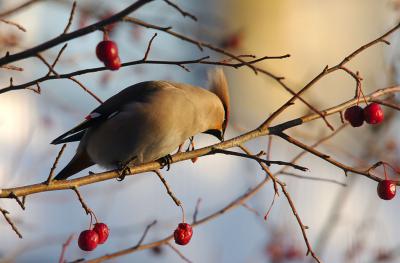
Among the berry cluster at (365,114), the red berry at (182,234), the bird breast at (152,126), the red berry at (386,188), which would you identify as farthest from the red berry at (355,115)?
the bird breast at (152,126)

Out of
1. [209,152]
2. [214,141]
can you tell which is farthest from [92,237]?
[214,141]

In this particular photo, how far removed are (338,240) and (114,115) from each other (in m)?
4.85

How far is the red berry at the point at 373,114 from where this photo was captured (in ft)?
6.89

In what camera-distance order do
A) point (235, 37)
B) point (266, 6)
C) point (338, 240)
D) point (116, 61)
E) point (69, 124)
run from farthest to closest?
point (266, 6)
point (69, 124)
point (338, 240)
point (235, 37)
point (116, 61)

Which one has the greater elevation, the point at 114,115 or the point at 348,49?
the point at 348,49

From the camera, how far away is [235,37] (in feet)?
15.0

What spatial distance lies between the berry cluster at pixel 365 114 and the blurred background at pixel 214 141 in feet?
5.53

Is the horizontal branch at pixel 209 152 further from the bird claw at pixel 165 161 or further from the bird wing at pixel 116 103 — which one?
the bird wing at pixel 116 103

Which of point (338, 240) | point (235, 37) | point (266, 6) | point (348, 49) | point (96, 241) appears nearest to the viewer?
point (96, 241)

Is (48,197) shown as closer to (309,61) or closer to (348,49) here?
(309,61)

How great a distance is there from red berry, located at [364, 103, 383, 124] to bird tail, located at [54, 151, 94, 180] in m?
1.21

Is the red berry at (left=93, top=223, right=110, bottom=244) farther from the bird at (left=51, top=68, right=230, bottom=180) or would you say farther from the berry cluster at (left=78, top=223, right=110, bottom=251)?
the bird at (left=51, top=68, right=230, bottom=180)

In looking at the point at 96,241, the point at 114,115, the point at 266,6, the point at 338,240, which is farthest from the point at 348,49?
the point at 96,241

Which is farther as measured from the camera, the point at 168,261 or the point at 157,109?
the point at 168,261
